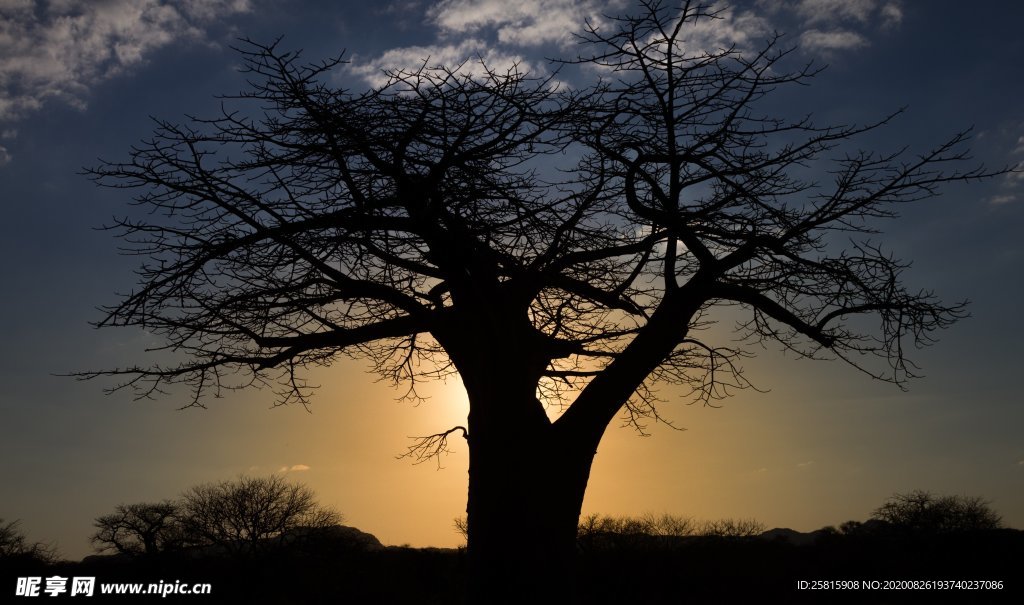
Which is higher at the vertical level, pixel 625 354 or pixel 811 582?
pixel 625 354

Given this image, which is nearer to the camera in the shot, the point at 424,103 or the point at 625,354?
the point at 424,103

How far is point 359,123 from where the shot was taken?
4922 millimetres

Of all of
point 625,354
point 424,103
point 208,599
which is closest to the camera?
point 424,103

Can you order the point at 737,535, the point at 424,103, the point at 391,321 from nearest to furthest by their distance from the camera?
the point at 424,103
the point at 391,321
the point at 737,535

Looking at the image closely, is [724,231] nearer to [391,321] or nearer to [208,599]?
[391,321]

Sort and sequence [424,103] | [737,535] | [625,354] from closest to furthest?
[424,103] < [625,354] < [737,535]

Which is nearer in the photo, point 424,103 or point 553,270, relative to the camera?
point 424,103

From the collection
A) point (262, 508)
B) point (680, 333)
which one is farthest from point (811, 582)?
point (262, 508)

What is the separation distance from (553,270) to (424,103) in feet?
5.39

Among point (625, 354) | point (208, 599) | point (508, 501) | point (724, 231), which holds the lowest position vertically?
point (208, 599)

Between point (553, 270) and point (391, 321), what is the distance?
1.37 meters

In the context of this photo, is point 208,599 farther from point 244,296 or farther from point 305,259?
point 305,259

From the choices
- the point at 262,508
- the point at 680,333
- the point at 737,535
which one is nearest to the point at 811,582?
the point at 737,535

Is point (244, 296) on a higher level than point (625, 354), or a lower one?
higher
